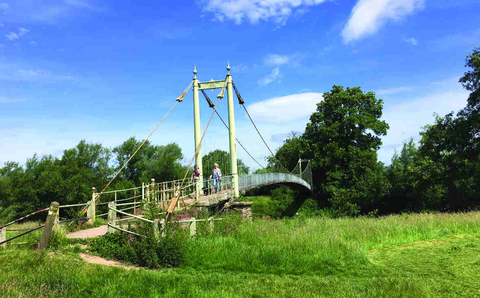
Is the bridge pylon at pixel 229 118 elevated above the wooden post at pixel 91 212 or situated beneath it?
elevated above

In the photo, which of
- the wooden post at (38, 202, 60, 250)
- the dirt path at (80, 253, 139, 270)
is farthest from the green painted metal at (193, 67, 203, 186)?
the wooden post at (38, 202, 60, 250)

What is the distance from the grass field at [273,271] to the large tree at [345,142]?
61.2 feet

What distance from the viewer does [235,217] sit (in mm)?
9742

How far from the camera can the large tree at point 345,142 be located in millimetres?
27219

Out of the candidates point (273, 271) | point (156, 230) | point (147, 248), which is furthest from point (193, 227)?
point (273, 271)

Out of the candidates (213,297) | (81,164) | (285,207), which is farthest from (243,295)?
(81,164)

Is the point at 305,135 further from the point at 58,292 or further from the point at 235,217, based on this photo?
the point at 58,292

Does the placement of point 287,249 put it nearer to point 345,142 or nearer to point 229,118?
point 229,118

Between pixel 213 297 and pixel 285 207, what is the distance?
99.4 ft

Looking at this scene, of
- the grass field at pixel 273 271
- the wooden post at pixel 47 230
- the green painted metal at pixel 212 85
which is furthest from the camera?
the green painted metal at pixel 212 85

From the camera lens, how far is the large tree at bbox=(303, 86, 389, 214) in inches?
1072

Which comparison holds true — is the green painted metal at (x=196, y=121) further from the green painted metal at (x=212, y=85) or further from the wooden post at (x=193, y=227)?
the wooden post at (x=193, y=227)

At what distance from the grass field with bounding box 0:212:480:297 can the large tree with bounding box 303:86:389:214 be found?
18649mm

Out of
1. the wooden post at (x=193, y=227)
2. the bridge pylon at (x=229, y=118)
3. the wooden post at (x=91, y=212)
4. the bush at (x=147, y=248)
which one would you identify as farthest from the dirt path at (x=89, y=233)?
the bridge pylon at (x=229, y=118)
